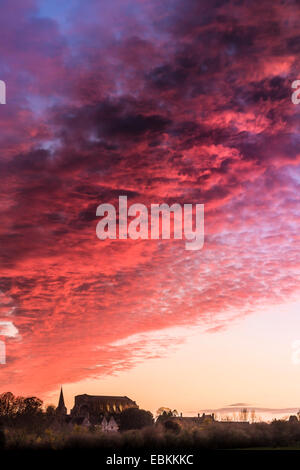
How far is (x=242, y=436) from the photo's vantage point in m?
58.8

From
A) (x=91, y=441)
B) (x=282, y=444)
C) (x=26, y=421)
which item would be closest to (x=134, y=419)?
(x=26, y=421)

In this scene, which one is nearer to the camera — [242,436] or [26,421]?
[242,436]
